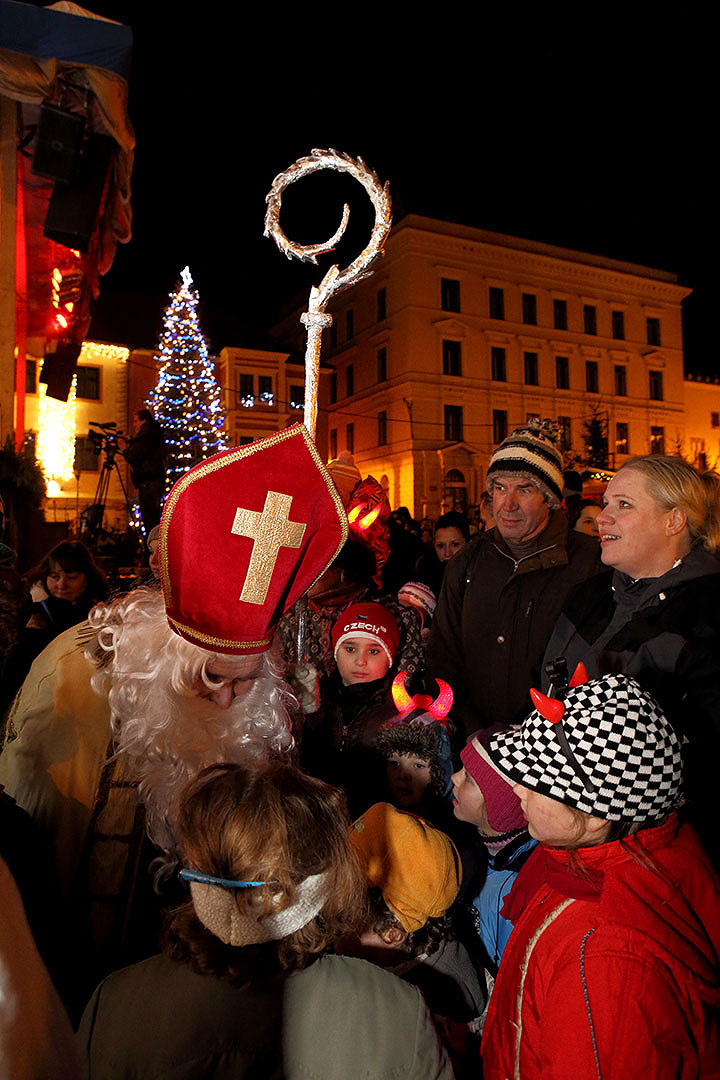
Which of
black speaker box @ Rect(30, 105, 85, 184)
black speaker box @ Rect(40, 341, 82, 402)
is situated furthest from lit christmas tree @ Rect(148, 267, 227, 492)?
black speaker box @ Rect(30, 105, 85, 184)

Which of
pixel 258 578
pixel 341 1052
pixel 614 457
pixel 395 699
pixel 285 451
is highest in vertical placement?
pixel 614 457

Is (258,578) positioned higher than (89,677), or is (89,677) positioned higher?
(258,578)

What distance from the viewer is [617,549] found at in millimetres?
2619

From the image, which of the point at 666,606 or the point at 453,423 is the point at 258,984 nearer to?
the point at 666,606

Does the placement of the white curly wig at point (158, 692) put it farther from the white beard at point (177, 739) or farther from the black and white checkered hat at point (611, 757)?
the black and white checkered hat at point (611, 757)

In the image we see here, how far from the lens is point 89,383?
96.6ft

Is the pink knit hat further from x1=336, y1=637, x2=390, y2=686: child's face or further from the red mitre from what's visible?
x1=336, y1=637, x2=390, y2=686: child's face

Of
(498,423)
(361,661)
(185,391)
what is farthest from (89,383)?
(361,661)

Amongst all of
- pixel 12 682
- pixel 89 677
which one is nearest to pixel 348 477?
pixel 12 682

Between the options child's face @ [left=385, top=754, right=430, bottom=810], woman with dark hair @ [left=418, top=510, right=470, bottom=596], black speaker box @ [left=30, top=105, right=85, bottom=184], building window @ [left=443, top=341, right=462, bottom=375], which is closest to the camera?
child's face @ [left=385, top=754, right=430, bottom=810]

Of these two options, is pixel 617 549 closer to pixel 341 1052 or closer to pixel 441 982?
pixel 441 982

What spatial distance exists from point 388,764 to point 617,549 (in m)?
1.38

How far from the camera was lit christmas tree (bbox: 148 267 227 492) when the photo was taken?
808 inches

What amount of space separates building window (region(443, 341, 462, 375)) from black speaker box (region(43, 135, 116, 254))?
2817 cm
